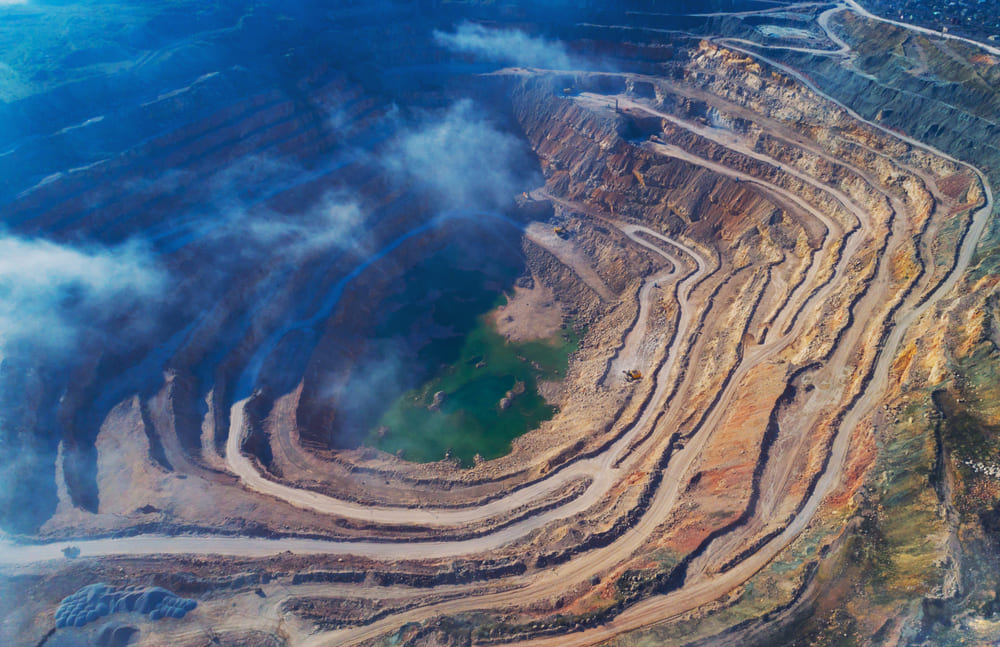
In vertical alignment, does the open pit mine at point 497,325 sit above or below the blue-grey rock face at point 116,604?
above

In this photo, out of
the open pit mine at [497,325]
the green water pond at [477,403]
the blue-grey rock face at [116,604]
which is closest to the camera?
the blue-grey rock face at [116,604]

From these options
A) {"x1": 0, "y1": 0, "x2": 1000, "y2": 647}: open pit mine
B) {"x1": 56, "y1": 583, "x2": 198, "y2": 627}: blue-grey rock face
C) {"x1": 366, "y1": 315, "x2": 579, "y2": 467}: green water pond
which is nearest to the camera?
Answer: {"x1": 56, "y1": 583, "x2": 198, "y2": 627}: blue-grey rock face

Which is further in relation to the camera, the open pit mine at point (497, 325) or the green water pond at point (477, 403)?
the green water pond at point (477, 403)

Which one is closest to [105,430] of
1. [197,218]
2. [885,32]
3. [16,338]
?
[16,338]

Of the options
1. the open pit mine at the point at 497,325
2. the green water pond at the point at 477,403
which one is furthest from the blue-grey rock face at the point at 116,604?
the green water pond at the point at 477,403

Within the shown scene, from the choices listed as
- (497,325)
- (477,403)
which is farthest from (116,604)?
(497,325)

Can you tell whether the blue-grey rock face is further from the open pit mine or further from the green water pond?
the green water pond

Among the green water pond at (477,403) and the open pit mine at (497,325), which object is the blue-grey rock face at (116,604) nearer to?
the open pit mine at (497,325)

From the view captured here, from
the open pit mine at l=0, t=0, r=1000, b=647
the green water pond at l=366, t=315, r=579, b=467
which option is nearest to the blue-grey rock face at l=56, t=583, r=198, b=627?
the open pit mine at l=0, t=0, r=1000, b=647
